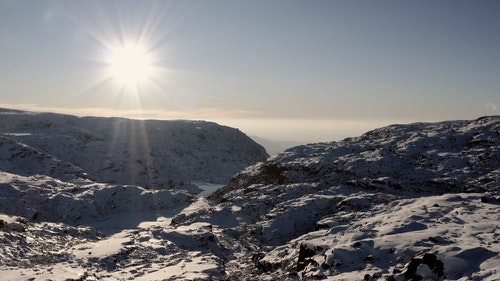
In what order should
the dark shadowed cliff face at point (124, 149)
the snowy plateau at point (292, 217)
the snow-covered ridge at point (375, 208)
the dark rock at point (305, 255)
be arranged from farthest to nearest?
the dark shadowed cliff face at point (124, 149) → the dark rock at point (305, 255) → the snowy plateau at point (292, 217) → the snow-covered ridge at point (375, 208)

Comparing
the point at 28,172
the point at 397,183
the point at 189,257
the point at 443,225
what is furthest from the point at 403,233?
the point at 28,172

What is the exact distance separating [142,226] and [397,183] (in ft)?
60.8

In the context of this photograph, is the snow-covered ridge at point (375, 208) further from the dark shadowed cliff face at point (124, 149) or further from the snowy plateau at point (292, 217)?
the dark shadowed cliff face at point (124, 149)

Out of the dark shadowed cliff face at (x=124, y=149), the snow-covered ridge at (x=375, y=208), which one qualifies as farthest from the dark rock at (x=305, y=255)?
the dark shadowed cliff face at (x=124, y=149)

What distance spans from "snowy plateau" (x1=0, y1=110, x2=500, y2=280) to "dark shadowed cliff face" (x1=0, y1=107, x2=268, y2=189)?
1.74 feet

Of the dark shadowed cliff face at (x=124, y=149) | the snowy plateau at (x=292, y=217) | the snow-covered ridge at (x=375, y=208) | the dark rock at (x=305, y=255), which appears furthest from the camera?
the dark shadowed cliff face at (x=124, y=149)

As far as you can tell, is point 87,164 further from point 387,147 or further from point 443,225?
point 443,225

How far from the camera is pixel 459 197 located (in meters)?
18.1

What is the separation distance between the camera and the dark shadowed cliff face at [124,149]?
41.7m

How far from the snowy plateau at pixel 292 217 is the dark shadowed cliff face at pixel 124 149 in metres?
0.53

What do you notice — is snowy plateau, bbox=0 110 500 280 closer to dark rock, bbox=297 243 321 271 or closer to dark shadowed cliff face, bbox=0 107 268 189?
dark rock, bbox=297 243 321 271

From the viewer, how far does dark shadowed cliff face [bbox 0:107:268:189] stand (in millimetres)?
41688

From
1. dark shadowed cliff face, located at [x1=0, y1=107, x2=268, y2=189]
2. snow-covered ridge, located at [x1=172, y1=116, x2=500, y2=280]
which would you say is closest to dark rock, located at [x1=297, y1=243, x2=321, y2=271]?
snow-covered ridge, located at [x1=172, y1=116, x2=500, y2=280]

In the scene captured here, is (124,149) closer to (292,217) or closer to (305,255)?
(292,217)
